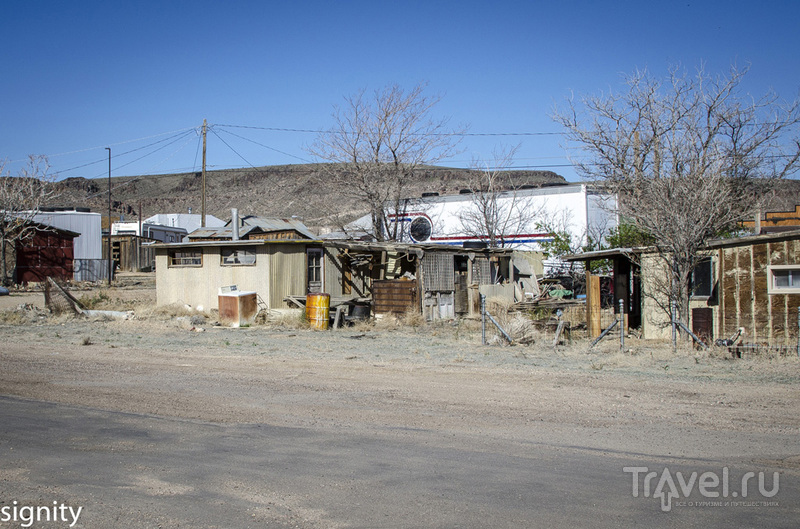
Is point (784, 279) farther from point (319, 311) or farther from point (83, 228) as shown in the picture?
point (83, 228)

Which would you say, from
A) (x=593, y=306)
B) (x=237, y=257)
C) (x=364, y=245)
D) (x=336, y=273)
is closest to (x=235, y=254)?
(x=237, y=257)

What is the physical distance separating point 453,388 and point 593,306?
7777 millimetres

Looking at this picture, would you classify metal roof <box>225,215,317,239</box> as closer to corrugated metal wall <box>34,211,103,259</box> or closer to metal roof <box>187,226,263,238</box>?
metal roof <box>187,226,263,238</box>

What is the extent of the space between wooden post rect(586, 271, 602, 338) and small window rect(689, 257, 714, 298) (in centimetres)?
234

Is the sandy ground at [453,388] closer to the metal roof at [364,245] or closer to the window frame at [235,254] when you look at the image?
the metal roof at [364,245]

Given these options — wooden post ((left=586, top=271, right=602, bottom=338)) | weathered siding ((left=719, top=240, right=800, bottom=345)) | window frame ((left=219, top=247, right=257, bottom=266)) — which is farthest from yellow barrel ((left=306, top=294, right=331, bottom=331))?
weathered siding ((left=719, top=240, right=800, bottom=345))

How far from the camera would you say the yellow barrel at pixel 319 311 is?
60.6 ft

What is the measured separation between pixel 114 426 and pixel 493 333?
10.3 meters

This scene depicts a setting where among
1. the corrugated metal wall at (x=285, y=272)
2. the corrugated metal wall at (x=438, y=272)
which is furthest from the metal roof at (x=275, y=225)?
the corrugated metal wall at (x=438, y=272)

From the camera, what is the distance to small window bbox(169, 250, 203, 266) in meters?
22.8

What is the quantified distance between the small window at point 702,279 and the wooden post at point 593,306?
2.34 metres

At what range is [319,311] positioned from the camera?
18562 mm

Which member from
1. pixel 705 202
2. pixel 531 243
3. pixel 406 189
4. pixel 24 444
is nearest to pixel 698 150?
pixel 705 202

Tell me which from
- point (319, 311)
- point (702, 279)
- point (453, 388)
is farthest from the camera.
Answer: point (319, 311)
